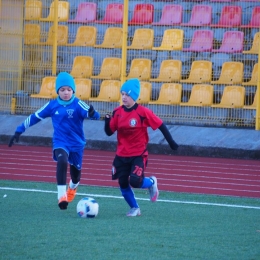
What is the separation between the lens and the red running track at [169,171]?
496 inches

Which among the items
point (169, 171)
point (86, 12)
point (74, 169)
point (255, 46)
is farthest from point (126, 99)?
point (86, 12)

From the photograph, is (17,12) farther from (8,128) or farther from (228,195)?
(228,195)

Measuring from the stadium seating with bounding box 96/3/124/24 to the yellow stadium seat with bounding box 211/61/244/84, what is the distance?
132 inches

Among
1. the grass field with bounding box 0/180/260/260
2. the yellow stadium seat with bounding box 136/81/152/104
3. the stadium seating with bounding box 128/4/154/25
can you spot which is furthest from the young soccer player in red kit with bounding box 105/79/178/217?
the stadium seating with bounding box 128/4/154/25

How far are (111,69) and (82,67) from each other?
0.71 meters

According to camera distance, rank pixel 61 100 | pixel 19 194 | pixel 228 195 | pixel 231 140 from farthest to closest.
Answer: pixel 231 140, pixel 228 195, pixel 19 194, pixel 61 100

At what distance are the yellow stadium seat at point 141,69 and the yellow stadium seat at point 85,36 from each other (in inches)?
57.9

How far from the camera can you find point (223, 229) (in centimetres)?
827

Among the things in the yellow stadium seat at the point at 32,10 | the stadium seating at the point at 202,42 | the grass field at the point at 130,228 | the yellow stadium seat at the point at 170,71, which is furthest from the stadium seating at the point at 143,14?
the grass field at the point at 130,228

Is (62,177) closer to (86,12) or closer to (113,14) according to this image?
(113,14)

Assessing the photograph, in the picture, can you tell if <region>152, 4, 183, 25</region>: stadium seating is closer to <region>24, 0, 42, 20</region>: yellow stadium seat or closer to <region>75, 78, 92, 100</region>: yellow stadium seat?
<region>75, 78, 92, 100</region>: yellow stadium seat

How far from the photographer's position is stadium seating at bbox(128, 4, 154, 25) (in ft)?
65.8

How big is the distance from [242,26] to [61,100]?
10387 millimetres

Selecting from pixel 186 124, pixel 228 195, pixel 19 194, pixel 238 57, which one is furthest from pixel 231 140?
pixel 19 194
